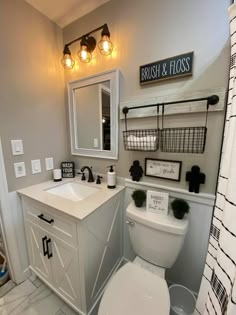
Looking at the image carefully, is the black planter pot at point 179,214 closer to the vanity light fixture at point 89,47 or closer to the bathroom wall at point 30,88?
the bathroom wall at point 30,88

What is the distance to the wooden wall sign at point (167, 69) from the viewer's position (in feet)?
3.20

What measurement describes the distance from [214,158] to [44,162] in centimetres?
144

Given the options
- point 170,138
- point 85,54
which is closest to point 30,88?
point 85,54

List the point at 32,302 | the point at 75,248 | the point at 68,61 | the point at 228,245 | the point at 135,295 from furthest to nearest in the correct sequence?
the point at 68,61 → the point at 32,302 → the point at 75,248 → the point at 135,295 → the point at 228,245

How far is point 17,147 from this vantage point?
1.26m

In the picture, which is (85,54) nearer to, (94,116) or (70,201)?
(94,116)

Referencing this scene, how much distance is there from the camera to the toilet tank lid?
3.17 ft

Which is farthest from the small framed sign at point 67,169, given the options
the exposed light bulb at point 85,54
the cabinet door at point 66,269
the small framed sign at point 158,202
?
the exposed light bulb at point 85,54

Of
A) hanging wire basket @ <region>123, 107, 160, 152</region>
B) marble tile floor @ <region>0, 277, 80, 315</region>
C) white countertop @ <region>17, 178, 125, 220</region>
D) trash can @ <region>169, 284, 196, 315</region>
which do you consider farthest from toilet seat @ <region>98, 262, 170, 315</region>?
hanging wire basket @ <region>123, 107, 160, 152</region>

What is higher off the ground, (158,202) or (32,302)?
(158,202)

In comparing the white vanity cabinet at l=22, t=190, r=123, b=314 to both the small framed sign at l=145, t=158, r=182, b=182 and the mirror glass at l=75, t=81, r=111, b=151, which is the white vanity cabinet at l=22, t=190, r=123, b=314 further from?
the mirror glass at l=75, t=81, r=111, b=151

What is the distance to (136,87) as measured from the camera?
3.93 ft

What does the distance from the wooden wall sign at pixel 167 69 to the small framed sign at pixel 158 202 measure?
83 centimetres

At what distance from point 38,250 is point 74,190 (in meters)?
0.57
